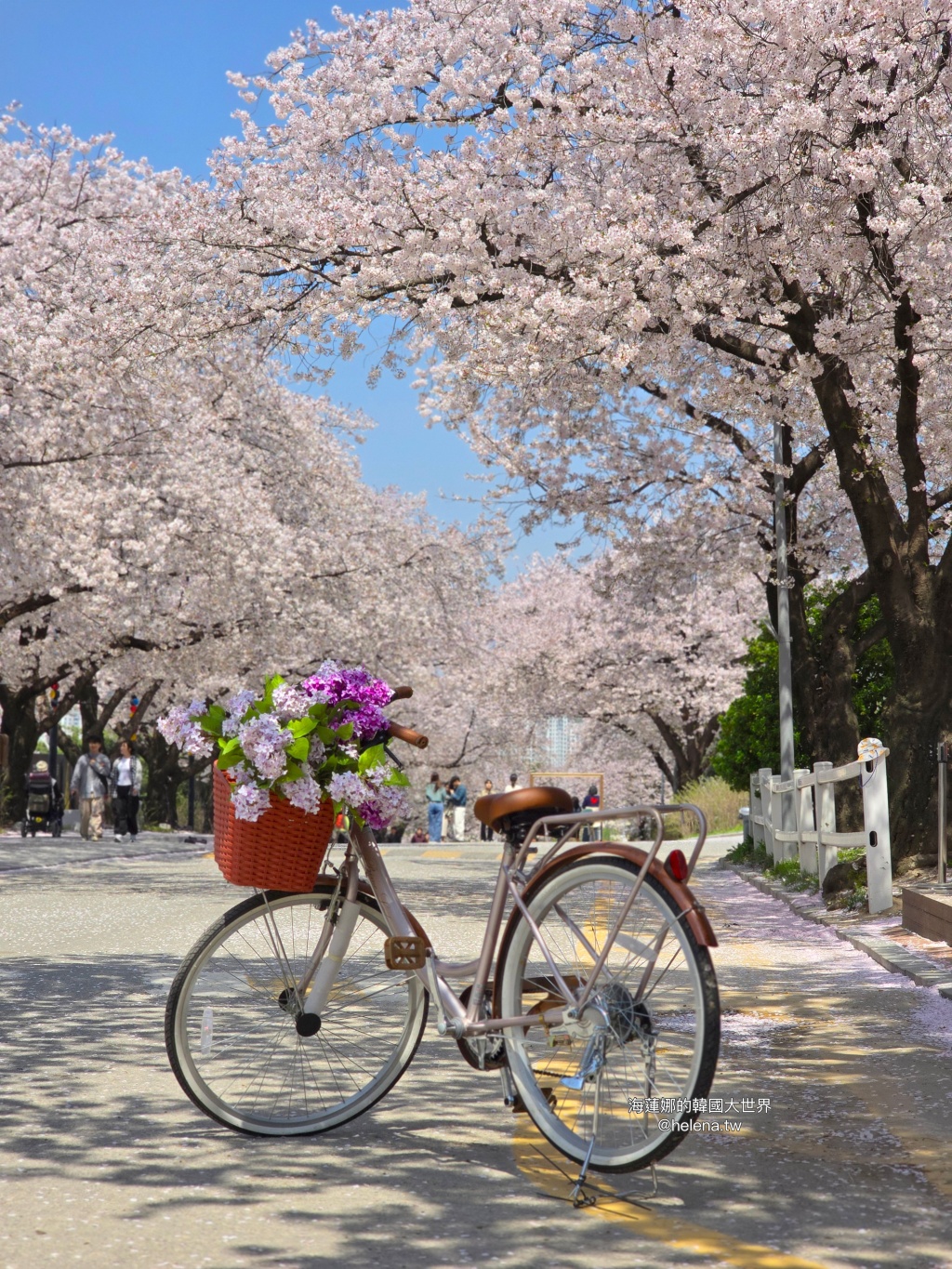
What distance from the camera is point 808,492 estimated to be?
22953 mm

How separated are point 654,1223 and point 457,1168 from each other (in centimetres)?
74

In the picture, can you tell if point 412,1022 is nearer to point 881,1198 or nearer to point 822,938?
point 881,1198

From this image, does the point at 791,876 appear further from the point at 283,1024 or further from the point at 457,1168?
the point at 457,1168

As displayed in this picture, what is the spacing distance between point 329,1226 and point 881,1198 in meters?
1.45

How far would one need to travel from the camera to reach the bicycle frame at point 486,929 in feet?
13.1

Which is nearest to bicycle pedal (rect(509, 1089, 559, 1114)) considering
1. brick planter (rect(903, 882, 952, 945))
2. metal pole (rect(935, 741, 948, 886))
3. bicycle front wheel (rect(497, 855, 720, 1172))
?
bicycle front wheel (rect(497, 855, 720, 1172))

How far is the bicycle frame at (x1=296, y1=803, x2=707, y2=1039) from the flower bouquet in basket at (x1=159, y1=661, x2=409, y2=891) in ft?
0.59

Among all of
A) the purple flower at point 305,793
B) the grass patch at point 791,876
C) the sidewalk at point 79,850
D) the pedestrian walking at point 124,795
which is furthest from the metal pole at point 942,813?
the pedestrian walking at point 124,795

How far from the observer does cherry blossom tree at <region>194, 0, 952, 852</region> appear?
11547 millimetres

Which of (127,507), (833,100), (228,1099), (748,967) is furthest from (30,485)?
(228,1099)

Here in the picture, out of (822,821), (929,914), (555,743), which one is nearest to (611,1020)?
(929,914)

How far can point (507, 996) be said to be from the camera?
14.0ft

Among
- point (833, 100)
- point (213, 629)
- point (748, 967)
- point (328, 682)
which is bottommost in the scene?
point (748, 967)

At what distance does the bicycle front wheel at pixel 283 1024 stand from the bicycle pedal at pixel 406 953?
0.11m
